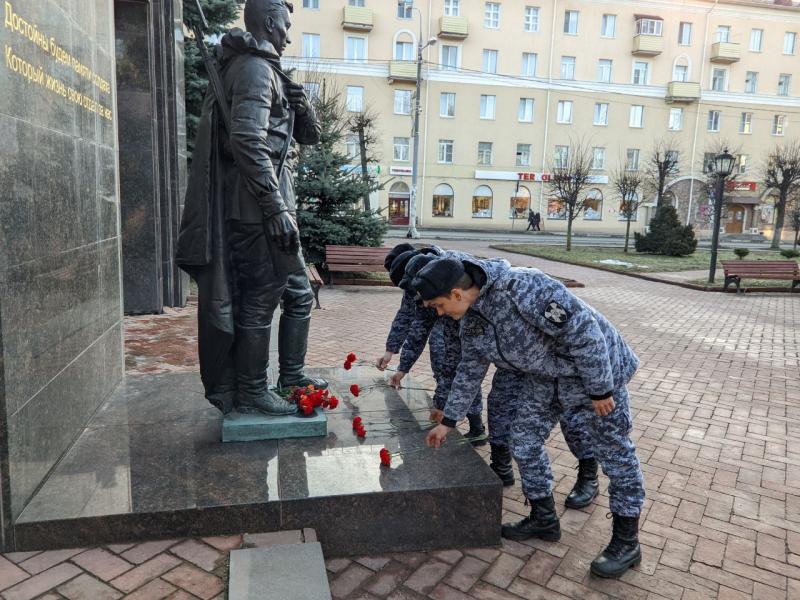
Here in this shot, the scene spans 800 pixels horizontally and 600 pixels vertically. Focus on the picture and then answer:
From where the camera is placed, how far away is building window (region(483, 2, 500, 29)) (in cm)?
3876

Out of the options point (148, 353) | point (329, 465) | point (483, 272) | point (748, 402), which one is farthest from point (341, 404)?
point (748, 402)

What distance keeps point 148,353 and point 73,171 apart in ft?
11.3

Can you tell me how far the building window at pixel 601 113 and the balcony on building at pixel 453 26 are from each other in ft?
32.7

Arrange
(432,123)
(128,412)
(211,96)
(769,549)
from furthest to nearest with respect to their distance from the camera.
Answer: (432,123) < (128,412) < (211,96) < (769,549)

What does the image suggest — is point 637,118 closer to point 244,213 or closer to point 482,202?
point 482,202

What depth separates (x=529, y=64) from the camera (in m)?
39.7

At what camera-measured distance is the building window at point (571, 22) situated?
130ft

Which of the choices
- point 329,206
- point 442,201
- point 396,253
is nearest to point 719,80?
point 442,201

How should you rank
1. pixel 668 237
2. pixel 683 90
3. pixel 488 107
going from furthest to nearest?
pixel 683 90 → pixel 488 107 → pixel 668 237

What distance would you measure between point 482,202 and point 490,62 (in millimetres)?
8533

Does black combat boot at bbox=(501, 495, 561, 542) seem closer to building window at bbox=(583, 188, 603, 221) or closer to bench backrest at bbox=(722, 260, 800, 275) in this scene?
bench backrest at bbox=(722, 260, 800, 275)

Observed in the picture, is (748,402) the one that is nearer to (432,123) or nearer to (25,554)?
(25,554)

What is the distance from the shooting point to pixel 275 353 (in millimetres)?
5934

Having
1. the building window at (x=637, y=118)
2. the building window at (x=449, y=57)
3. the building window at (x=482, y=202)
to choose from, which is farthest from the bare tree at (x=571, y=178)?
the building window at (x=449, y=57)
